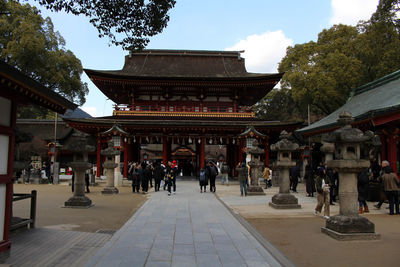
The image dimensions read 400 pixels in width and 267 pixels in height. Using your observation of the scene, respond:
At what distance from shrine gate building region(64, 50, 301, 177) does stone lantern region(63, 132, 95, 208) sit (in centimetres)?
873

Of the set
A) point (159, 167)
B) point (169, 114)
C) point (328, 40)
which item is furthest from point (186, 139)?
point (328, 40)

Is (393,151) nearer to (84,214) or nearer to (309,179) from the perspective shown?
(309,179)

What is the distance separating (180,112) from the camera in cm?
2520

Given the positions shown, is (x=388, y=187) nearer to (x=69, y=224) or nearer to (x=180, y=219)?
(x=180, y=219)

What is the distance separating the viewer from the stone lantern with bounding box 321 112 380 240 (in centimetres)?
724

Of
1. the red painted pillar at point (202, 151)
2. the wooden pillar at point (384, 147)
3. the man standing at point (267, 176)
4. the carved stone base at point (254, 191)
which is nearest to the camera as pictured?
the wooden pillar at point (384, 147)

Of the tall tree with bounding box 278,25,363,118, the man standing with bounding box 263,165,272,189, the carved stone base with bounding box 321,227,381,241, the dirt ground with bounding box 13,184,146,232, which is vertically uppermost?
the tall tree with bounding box 278,25,363,118

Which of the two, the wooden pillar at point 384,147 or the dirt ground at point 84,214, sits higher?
the wooden pillar at point 384,147

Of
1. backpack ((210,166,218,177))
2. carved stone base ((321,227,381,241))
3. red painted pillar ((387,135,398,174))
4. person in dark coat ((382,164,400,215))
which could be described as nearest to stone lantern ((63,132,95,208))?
backpack ((210,166,218,177))

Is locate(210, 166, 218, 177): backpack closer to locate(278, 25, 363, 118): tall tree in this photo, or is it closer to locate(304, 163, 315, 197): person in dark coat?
locate(304, 163, 315, 197): person in dark coat

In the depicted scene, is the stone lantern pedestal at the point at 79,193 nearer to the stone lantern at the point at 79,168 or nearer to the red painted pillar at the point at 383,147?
the stone lantern at the point at 79,168

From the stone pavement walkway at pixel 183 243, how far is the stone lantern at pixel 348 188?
2178mm

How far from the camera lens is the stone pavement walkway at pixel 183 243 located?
18.4 ft

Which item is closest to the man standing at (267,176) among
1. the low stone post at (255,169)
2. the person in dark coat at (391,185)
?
the low stone post at (255,169)
